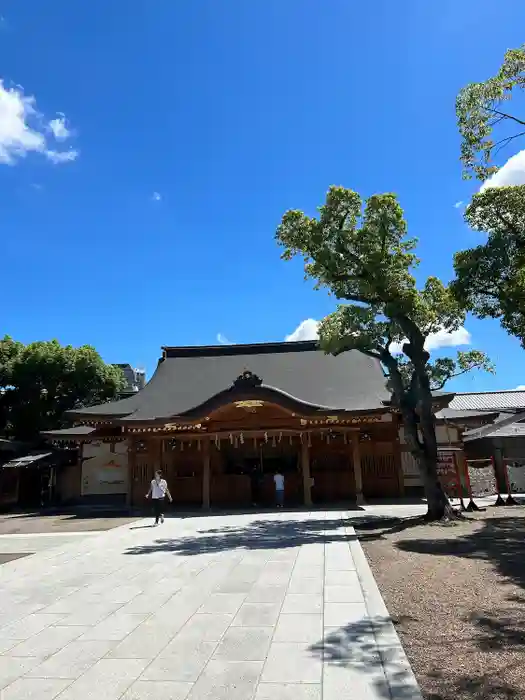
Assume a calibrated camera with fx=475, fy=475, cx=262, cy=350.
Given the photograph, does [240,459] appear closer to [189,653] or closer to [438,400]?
[438,400]

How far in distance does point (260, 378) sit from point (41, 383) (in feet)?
42.0

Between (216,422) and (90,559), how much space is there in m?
7.97

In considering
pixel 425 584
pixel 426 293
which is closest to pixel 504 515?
pixel 426 293

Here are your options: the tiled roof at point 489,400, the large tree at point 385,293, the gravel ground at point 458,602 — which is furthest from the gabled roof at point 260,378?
the tiled roof at point 489,400

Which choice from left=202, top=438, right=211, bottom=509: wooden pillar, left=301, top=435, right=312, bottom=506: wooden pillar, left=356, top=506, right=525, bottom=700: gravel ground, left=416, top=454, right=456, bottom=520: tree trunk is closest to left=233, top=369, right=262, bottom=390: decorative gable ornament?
left=202, top=438, right=211, bottom=509: wooden pillar

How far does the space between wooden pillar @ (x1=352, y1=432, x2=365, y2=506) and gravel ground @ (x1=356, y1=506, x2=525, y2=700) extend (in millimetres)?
5896

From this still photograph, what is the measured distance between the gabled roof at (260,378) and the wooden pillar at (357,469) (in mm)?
1230

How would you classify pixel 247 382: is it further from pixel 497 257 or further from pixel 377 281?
pixel 497 257

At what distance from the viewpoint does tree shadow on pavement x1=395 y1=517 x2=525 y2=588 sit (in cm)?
669

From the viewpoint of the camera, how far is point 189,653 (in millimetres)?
4043

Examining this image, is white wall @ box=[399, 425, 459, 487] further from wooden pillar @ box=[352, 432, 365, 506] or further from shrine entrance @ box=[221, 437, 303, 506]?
shrine entrance @ box=[221, 437, 303, 506]

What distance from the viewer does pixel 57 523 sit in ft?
46.6

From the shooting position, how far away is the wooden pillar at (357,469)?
52.2 ft

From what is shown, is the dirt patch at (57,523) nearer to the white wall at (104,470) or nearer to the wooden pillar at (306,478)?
the white wall at (104,470)
